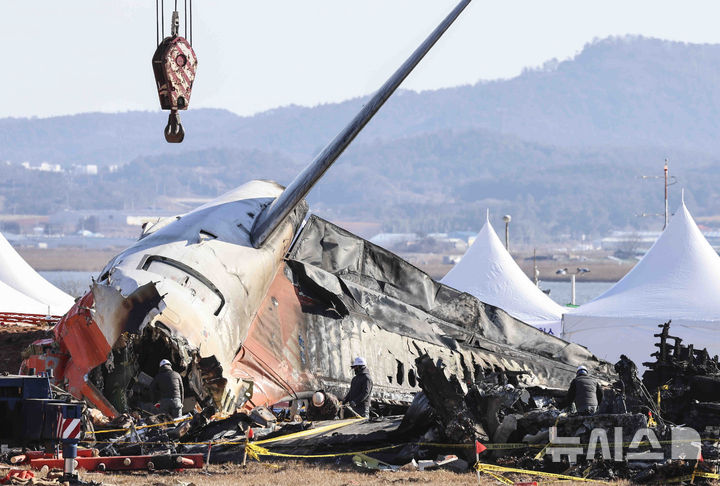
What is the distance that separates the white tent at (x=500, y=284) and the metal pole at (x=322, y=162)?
15617mm

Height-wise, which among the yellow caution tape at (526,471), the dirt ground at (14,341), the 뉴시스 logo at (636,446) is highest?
the dirt ground at (14,341)

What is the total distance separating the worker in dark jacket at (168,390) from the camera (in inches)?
715

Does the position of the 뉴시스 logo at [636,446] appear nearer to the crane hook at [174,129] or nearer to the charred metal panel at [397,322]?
the charred metal panel at [397,322]

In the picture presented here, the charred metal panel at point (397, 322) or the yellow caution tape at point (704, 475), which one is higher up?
the charred metal panel at point (397, 322)

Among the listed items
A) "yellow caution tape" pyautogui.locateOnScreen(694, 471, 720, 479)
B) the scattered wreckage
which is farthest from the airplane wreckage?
"yellow caution tape" pyautogui.locateOnScreen(694, 471, 720, 479)

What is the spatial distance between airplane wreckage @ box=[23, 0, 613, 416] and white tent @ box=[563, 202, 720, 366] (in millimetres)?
3792

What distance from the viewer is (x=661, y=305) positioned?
31984 mm

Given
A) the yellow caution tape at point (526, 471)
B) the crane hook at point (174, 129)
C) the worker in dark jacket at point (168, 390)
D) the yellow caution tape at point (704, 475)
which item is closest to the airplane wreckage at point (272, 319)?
the worker in dark jacket at point (168, 390)

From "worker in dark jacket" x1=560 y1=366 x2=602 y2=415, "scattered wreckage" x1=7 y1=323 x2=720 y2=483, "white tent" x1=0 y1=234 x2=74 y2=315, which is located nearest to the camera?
"scattered wreckage" x1=7 y1=323 x2=720 y2=483

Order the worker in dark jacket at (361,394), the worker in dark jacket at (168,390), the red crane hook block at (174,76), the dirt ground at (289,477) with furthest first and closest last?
the red crane hook block at (174,76)
the worker in dark jacket at (361,394)
the worker in dark jacket at (168,390)
the dirt ground at (289,477)

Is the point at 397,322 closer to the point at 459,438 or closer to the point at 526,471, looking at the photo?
the point at 459,438

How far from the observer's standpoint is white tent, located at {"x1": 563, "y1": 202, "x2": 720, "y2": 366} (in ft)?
102

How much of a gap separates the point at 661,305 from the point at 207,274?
53.0 ft

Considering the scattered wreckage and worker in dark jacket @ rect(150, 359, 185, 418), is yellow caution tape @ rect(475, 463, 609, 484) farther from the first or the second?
worker in dark jacket @ rect(150, 359, 185, 418)
